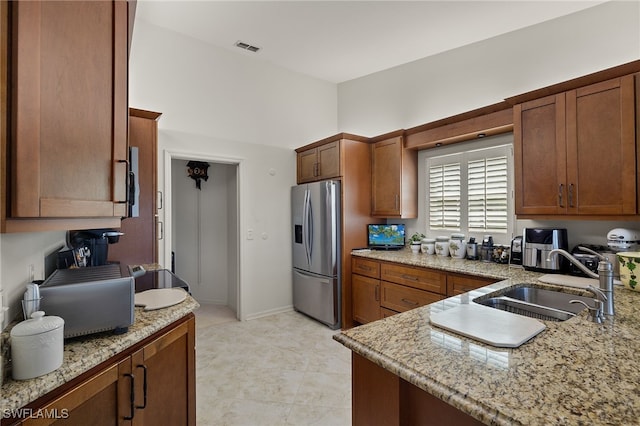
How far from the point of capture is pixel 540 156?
2.29m

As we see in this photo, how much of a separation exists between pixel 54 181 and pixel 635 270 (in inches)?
108

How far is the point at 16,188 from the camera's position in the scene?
32.9 inches

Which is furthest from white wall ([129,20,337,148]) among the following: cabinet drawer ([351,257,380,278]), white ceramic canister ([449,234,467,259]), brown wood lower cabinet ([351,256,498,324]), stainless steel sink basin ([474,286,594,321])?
stainless steel sink basin ([474,286,594,321])

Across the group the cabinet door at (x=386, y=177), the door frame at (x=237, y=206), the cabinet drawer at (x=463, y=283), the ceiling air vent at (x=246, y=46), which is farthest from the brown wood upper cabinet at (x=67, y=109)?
the cabinet door at (x=386, y=177)

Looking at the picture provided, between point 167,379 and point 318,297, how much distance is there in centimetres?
238

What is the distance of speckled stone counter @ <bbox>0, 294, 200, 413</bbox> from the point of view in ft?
2.61

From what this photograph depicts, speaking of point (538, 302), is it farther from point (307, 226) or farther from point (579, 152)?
point (307, 226)

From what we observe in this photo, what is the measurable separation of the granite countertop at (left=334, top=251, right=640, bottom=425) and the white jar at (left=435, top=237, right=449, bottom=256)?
1864 millimetres

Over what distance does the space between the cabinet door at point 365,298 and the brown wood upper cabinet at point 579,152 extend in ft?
5.14

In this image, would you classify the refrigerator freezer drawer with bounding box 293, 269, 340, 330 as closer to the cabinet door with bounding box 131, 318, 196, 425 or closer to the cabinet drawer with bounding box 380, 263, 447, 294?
the cabinet drawer with bounding box 380, 263, 447, 294

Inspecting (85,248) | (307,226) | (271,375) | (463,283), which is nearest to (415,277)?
(463,283)

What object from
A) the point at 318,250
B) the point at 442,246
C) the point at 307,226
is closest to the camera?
the point at 442,246

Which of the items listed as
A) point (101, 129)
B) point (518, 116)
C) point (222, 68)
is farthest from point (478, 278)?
point (222, 68)

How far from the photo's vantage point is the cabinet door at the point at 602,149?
6.23ft
